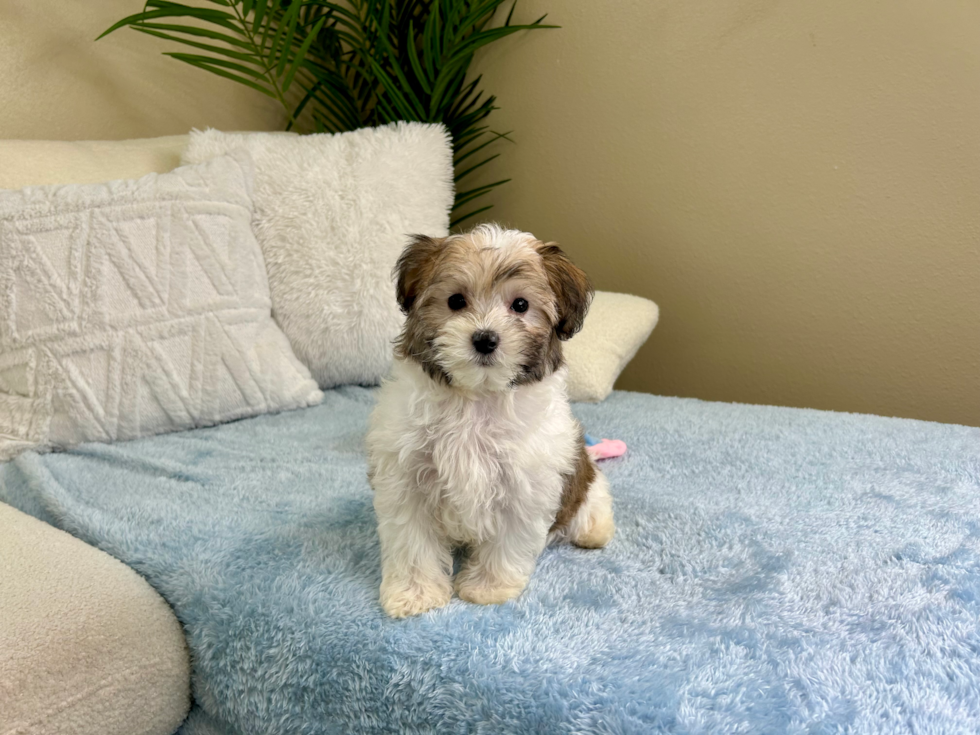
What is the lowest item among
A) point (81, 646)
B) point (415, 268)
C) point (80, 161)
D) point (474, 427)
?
point (81, 646)

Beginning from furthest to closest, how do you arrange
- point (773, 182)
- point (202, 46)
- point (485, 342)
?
1. point (202, 46)
2. point (773, 182)
3. point (485, 342)

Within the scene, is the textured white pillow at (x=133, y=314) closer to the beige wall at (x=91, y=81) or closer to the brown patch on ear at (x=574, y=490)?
the beige wall at (x=91, y=81)

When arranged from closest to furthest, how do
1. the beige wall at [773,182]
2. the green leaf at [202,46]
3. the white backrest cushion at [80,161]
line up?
the white backrest cushion at [80,161]
the beige wall at [773,182]
the green leaf at [202,46]

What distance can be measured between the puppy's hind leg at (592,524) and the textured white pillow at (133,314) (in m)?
1.03

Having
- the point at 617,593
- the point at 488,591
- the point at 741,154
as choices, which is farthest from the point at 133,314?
the point at 741,154

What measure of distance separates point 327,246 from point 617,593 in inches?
55.8

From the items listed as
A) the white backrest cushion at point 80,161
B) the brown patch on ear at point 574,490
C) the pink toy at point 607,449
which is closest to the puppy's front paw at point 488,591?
the brown patch on ear at point 574,490

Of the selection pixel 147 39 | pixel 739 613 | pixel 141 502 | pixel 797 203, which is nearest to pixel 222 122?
pixel 147 39

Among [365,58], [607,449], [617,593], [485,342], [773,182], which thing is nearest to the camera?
[485,342]

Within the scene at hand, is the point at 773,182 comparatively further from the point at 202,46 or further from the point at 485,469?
the point at 202,46

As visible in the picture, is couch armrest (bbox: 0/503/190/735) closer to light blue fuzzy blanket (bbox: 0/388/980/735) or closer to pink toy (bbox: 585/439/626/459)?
light blue fuzzy blanket (bbox: 0/388/980/735)

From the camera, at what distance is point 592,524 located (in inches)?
52.9

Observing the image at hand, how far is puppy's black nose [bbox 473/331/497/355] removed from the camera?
3.56ft

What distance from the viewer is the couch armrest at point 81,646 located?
1.05 metres
